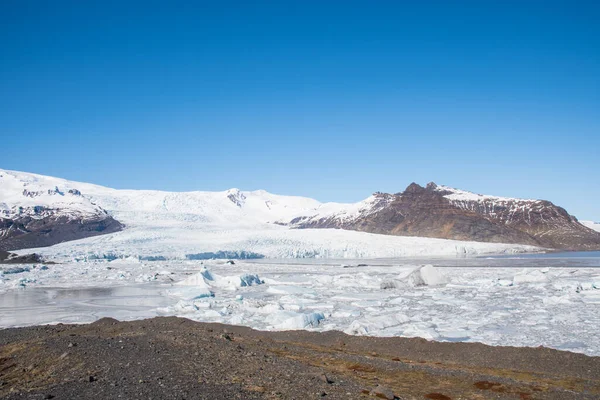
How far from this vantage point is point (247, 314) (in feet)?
48.4

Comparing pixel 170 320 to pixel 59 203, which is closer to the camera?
pixel 170 320

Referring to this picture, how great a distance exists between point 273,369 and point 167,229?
56.1 meters

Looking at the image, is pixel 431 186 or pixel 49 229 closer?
pixel 49 229

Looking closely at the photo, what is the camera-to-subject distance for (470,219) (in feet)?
345

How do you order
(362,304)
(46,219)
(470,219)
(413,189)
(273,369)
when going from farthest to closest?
(413,189)
(470,219)
(46,219)
(362,304)
(273,369)

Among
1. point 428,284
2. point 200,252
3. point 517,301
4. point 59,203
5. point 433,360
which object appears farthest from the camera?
point 59,203

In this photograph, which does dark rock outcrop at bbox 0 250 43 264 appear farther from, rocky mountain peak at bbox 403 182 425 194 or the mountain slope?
rocky mountain peak at bbox 403 182 425 194

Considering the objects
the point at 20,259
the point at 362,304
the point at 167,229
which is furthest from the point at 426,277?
the point at 167,229

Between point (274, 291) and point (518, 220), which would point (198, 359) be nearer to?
point (274, 291)

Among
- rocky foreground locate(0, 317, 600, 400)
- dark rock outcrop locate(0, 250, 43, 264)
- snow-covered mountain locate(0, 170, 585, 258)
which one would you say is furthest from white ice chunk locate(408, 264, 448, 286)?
dark rock outcrop locate(0, 250, 43, 264)

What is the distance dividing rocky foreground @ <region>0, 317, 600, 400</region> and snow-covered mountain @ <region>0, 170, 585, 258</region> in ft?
138

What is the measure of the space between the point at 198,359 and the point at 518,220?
4633 inches

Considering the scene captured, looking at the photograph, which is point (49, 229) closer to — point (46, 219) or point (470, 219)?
point (46, 219)

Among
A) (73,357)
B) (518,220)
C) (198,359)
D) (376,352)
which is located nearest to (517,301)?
(376,352)
